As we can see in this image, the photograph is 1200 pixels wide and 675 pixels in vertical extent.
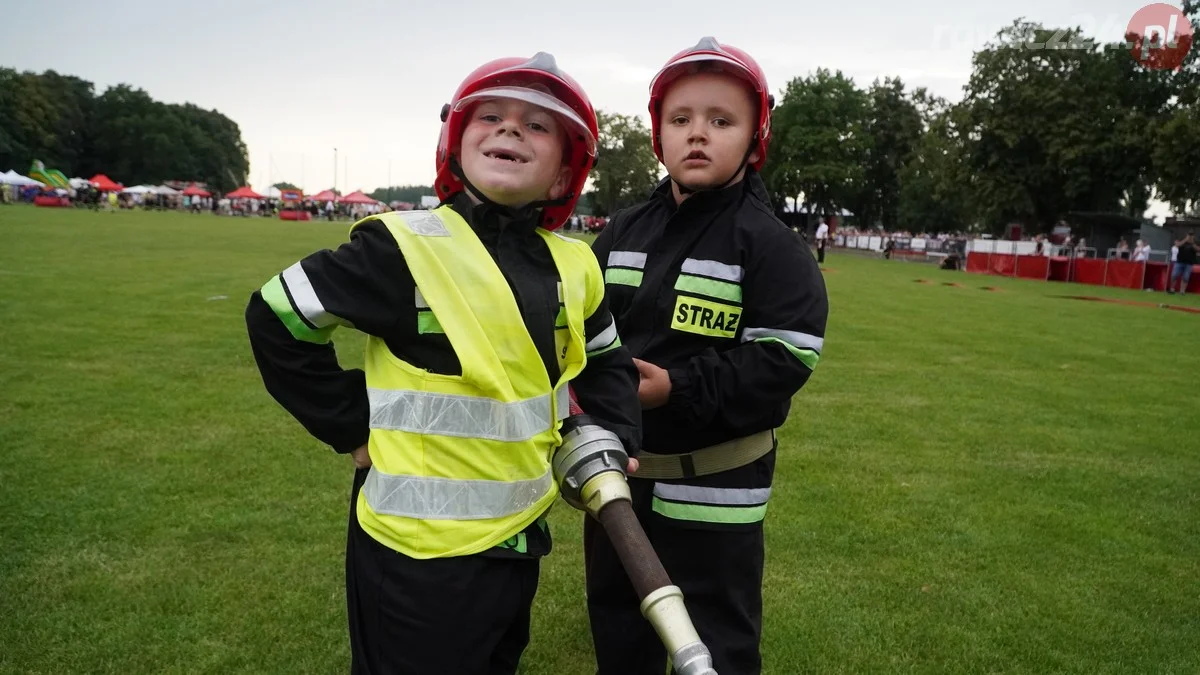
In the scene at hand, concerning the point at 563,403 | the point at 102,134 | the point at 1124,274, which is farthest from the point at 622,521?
the point at 102,134

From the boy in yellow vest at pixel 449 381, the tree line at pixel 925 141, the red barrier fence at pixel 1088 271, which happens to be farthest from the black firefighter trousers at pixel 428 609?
the red barrier fence at pixel 1088 271

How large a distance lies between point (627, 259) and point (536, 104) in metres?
0.82

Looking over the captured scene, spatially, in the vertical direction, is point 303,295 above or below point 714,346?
above

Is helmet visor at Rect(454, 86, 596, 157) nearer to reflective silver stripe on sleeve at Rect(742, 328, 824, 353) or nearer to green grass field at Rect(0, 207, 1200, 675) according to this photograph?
reflective silver stripe on sleeve at Rect(742, 328, 824, 353)

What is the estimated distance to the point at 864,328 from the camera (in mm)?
13938

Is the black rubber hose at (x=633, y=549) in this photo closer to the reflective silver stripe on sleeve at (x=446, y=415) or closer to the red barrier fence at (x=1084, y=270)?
the reflective silver stripe on sleeve at (x=446, y=415)

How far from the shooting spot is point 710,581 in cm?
250

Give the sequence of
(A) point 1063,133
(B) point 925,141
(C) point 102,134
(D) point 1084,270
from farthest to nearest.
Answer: (C) point 102,134 < (B) point 925,141 < (A) point 1063,133 < (D) point 1084,270

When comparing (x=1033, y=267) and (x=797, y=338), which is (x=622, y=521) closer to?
(x=797, y=338)

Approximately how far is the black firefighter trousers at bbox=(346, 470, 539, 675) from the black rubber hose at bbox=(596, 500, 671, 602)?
0.29m

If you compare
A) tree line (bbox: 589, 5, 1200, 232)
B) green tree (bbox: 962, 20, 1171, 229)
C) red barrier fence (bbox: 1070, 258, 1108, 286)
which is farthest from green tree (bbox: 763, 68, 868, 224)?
red barrier fence (bbox: 1070, 258, 1108, 286)

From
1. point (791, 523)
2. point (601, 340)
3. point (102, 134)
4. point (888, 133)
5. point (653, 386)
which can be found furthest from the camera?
point (102, 134)

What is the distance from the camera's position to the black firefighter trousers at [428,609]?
6.10 feet

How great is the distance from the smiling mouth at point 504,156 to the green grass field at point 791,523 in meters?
2.35
